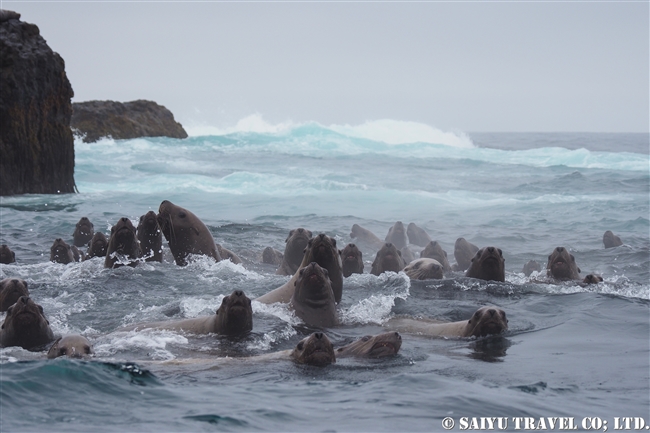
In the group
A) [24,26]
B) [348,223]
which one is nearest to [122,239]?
[348,223]

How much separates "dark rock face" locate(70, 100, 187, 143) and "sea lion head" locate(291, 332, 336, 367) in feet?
152

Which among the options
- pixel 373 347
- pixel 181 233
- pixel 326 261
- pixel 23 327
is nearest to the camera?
pixel 373 347

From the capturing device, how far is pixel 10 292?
867cm

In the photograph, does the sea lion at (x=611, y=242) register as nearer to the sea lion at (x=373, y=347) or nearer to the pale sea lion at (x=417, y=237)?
the pale sea lion at (x=417, y=237)

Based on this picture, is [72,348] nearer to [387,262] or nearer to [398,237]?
[387,262]

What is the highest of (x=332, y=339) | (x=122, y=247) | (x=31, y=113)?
(x=31, y=113)

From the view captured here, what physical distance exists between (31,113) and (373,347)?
55.8ft

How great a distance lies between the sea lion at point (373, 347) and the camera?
279 inches

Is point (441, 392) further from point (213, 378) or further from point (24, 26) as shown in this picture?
point (24, 26)

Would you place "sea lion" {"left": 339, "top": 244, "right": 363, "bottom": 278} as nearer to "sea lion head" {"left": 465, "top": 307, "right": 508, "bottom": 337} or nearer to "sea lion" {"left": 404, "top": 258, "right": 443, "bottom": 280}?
"sea lion" {"left": 404, "top": 258, "right": 443, "bottom": 280}

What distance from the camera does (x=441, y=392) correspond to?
6.03 m

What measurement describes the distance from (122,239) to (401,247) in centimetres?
669

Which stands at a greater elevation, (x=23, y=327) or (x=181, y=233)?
(x=181, y=233)

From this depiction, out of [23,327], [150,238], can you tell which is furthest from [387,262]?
[23,327]
